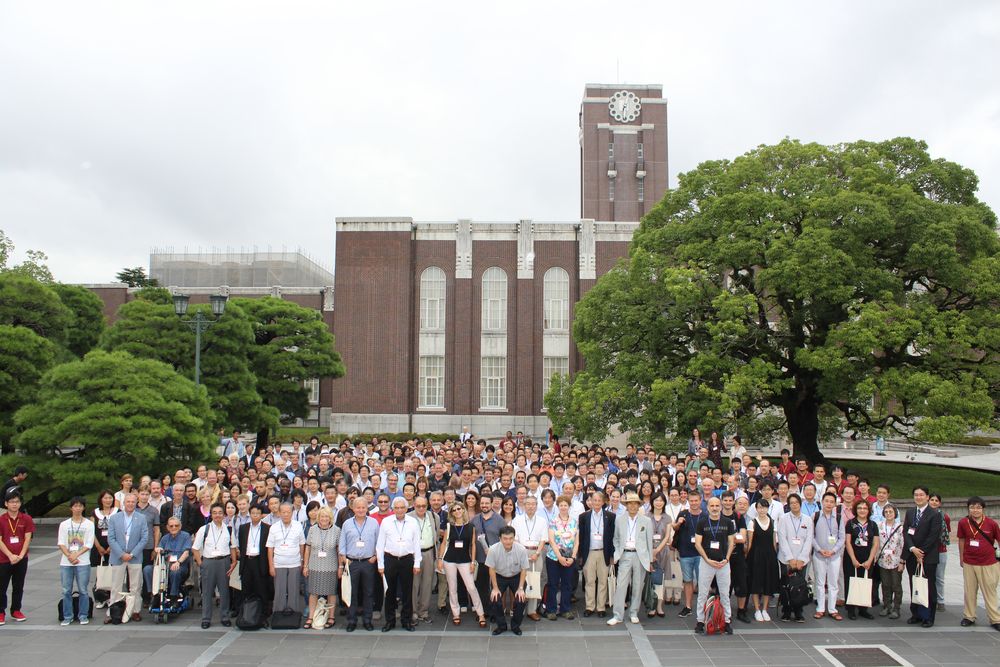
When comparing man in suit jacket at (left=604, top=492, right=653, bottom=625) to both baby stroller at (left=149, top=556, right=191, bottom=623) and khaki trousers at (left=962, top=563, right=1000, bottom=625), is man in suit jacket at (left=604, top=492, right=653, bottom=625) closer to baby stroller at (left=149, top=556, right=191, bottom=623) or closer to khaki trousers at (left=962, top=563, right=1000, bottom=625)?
khaki trousers at (left=962, top=563, right=1000, bottom=625)

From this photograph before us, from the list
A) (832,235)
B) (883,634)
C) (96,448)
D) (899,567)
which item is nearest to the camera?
(883,634)

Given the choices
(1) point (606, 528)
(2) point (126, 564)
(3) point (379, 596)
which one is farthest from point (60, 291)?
(1) point (606, 528)

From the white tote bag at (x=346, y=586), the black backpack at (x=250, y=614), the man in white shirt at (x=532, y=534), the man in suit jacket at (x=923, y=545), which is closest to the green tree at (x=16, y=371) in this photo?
the black backpack at (x=250, y=614)

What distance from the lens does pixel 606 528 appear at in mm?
8820

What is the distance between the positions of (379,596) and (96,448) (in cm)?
753

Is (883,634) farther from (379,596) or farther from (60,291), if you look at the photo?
(60,291)

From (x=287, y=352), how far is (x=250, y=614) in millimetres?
23408

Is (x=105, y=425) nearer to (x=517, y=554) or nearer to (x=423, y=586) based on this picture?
(x=423, y=586)

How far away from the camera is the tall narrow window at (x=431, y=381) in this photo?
35.5 meters

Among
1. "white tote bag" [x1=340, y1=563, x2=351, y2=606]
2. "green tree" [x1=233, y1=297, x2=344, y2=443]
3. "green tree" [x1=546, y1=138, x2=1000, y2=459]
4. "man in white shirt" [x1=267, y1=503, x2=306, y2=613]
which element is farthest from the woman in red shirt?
"green tree" [x1=233, y1=297, x2=344, y2=443]

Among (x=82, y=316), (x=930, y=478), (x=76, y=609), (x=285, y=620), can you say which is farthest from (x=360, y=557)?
(x=82, y=316)

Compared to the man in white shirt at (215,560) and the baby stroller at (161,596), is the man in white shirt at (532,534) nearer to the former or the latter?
the man in white shirt at (215,560)

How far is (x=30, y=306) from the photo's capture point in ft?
58.7

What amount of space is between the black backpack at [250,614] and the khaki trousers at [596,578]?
12.6 ft
